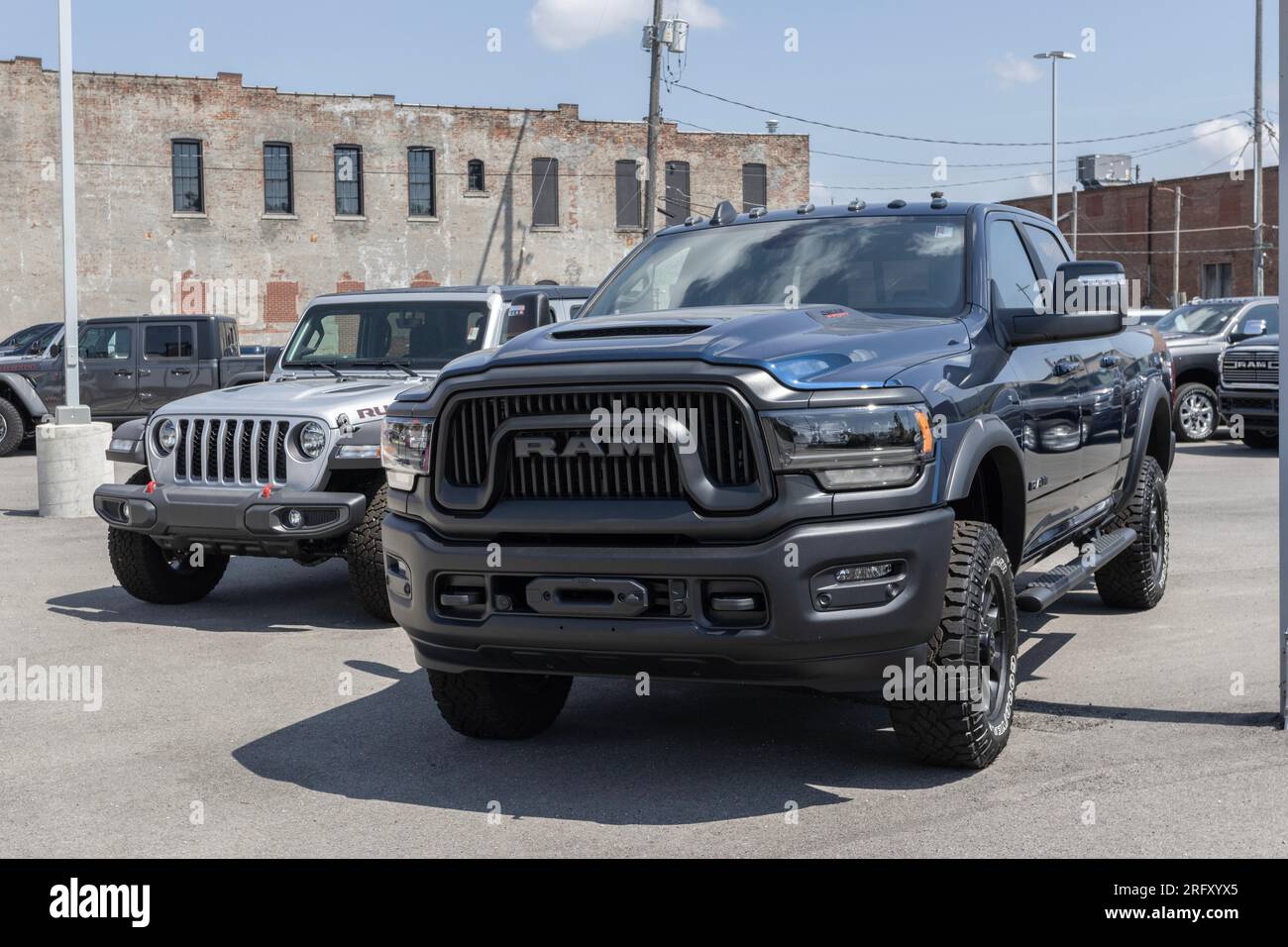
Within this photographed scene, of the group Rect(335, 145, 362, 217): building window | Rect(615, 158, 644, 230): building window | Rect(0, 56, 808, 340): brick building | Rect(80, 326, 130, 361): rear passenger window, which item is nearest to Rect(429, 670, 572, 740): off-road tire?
Rect(80, 326, 130, 361): rear passenger window

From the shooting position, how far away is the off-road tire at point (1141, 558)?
8336 mm

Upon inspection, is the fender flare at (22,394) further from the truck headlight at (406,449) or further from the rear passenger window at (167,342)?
the truck headlight at (406,449)

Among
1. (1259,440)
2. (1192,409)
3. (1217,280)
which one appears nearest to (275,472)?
(1259,440)

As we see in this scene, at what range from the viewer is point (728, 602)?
473 cm

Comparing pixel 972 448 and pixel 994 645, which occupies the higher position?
pixel 972 448

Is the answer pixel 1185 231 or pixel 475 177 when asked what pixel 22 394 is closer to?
pixel 475 177

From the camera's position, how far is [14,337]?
25.4m

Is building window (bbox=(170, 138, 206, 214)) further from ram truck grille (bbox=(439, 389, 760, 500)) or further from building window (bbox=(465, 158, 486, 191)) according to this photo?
ram truck grille (bbox=(439, 389, 760, 500))

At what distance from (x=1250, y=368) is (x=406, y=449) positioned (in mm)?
16249

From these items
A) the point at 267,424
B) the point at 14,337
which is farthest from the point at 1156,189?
the point at 267,424

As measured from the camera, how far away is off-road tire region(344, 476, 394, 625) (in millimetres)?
8320

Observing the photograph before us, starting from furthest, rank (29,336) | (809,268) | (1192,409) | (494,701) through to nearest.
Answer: (29,336), (1192,409), (809,268), (494,701)

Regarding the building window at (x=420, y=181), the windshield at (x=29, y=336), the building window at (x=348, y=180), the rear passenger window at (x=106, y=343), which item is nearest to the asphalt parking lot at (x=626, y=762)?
the rear passenger window at (x=106, y=343)

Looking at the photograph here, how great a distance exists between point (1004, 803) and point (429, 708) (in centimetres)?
266
